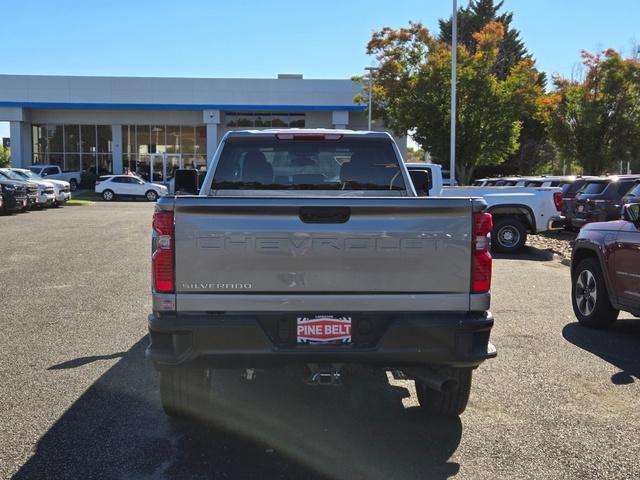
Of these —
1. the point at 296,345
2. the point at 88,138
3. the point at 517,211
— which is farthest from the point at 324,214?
the point at 88,138

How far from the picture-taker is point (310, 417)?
4.62 m

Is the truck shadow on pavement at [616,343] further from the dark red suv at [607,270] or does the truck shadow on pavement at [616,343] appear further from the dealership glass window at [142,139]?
the dealership glass window at [142,139]

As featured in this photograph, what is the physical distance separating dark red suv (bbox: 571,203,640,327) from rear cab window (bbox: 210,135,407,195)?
2.67m

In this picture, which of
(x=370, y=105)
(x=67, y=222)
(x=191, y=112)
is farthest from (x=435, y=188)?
(x=191, y=112)

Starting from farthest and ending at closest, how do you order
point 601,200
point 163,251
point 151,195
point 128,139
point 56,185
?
1. point 128,139
2. point 151,195
3. point 56,185
4. point 601,200
5. point 163,251

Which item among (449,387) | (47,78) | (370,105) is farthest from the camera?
(47,78)

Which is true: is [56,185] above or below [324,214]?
below

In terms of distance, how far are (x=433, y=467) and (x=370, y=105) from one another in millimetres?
33978

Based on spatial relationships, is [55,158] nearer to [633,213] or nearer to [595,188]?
[595,188]

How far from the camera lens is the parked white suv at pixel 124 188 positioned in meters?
37.4

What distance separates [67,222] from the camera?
20.5m

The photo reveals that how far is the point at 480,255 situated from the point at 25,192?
75.5ft

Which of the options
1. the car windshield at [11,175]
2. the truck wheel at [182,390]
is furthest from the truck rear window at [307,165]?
the car windshield at [11,175]

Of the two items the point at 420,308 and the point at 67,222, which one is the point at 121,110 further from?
the point at 420,308
